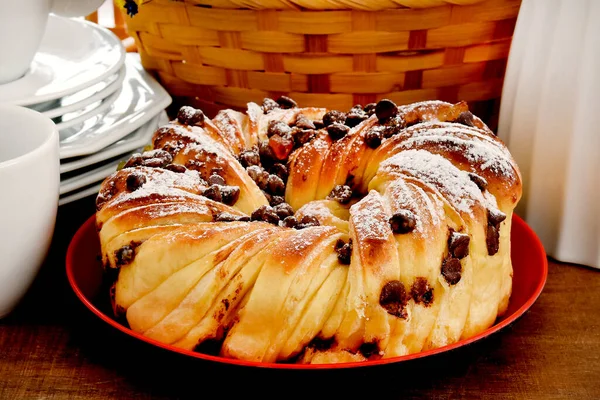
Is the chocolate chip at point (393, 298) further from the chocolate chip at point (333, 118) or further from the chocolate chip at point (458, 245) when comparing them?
the chocolate chip at point (333, 118)

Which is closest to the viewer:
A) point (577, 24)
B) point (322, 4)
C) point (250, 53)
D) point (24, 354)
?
point (24, 354)

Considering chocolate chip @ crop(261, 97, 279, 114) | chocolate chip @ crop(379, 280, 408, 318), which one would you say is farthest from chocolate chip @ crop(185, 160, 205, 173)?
chocolate chip @ crop(379, 280, 408, 318)

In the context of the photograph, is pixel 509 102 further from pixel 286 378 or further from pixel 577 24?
pixel 286 378

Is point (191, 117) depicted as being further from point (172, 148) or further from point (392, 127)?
point (392, 127)

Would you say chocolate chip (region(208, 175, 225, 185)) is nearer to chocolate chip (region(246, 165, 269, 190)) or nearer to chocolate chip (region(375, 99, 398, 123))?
chocolate chip (region(246, 165, 269, 190))

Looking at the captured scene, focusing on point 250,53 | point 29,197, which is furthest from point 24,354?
point 250,53

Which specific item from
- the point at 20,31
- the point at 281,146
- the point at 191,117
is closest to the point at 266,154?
the point at 281,146

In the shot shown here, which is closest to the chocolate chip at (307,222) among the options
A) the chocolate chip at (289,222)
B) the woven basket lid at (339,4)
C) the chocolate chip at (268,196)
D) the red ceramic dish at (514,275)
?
the chocolate chip at (289,222)
